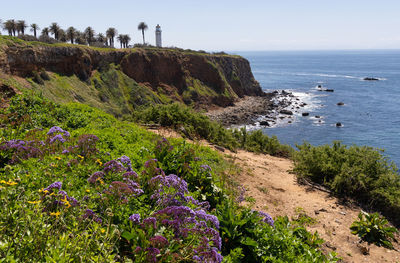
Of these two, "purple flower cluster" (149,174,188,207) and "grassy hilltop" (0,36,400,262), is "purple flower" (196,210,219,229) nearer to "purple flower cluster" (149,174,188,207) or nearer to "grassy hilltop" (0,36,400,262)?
"grassy hilltop" (0,36,400,262)

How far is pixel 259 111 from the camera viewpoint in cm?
7306

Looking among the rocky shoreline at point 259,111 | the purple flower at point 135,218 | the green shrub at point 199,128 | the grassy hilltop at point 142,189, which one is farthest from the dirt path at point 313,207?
the rocky shoreline at point 259,111

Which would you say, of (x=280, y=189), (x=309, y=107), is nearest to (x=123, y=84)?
(x=309, y=107)

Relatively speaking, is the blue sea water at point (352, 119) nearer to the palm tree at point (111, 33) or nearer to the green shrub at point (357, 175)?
the green shrub at point (357, 175)

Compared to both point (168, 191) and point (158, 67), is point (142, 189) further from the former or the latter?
point (158, 67)

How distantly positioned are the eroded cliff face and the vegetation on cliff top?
3864cm

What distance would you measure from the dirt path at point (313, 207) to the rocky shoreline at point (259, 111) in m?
47.7

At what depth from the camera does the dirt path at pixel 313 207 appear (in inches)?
305

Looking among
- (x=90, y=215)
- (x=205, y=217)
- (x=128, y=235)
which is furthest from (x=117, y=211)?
(x=205, y=217)

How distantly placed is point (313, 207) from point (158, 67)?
70.0m

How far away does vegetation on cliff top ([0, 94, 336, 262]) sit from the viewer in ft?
11.0

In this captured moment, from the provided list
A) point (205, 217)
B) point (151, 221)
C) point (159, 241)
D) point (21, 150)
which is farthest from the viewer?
point (21, 150)

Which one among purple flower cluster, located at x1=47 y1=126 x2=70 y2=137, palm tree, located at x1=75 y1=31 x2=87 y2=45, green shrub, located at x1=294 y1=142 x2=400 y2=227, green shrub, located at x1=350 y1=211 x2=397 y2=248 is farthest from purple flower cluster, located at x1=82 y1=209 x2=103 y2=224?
palm tree, located at x1=75 y1=31 x2=87 y2=45

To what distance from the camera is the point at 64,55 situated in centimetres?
5181
